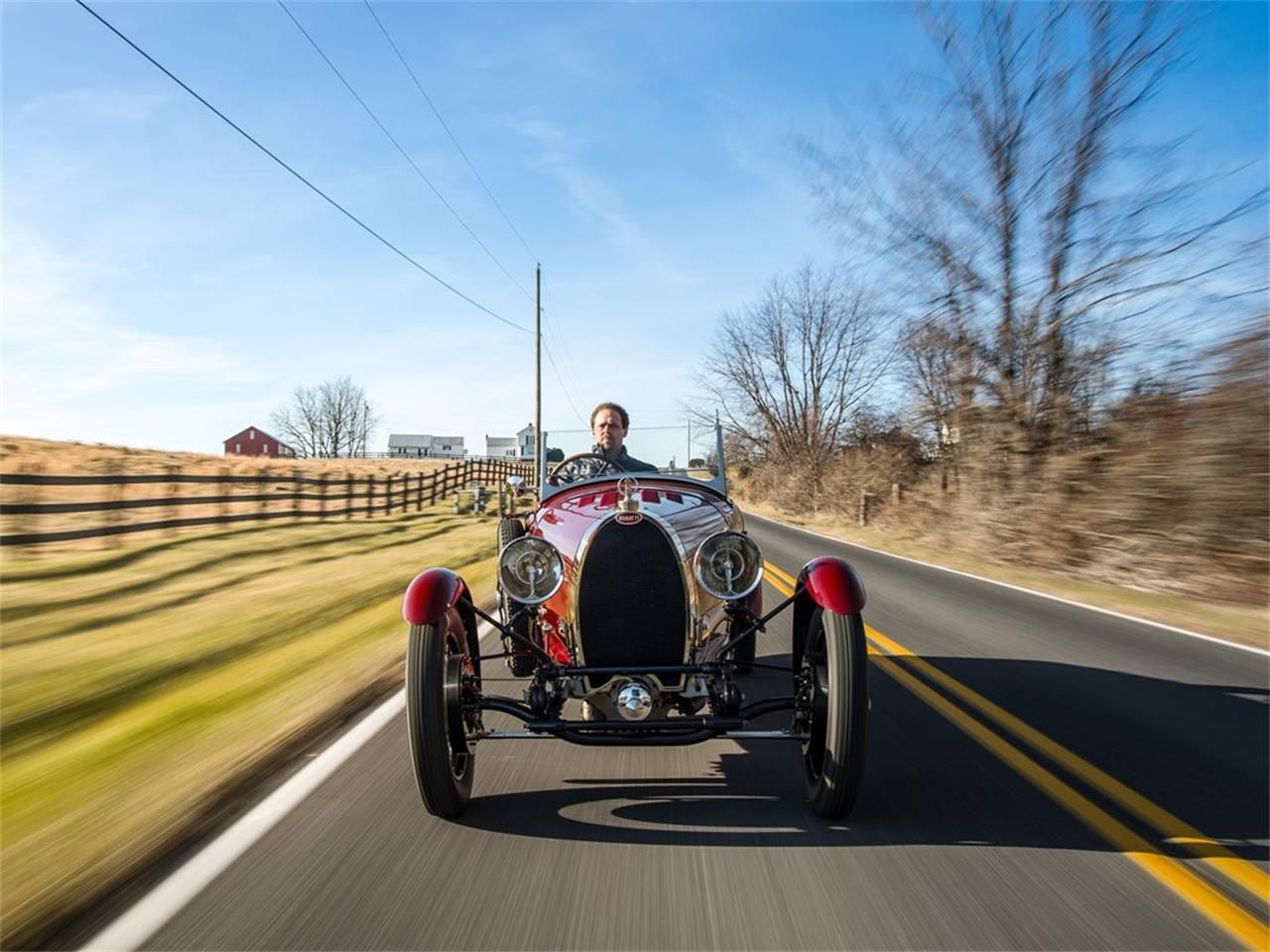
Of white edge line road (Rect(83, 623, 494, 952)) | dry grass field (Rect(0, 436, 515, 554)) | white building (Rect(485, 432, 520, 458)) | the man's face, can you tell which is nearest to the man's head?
the man's face

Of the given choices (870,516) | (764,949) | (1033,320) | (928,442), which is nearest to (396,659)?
(764,949)

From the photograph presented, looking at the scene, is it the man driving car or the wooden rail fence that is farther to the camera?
the wooden rail fence

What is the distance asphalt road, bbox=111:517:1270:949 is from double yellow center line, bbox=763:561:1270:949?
0.01 m

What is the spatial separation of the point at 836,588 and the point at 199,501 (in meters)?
15.6

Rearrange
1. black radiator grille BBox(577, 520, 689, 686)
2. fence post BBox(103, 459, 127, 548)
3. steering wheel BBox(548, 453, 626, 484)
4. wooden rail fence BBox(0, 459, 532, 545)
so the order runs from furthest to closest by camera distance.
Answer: fence post BBox(103, 459, 127, 548)
wooden rail fence BBox(0, 459, 532, 545)
steering wheel BBox(548, 453, 626, 484)
black radiator grille BBox(577, 520, 689, 686)

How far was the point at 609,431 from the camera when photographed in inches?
241

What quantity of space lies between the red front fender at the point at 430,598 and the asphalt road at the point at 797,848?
81 cm

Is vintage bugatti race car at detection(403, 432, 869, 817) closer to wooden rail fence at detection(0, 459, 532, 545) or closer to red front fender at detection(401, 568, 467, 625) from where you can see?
red front fender at detection(401, 568, 467, 625)

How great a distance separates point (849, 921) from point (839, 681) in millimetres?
961

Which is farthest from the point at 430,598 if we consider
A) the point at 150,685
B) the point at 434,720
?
the point at 150,685

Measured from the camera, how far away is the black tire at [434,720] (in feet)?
10.7

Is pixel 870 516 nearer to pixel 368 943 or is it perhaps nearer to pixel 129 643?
pixel 129 643

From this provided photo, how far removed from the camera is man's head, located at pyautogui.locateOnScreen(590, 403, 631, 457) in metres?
6.10

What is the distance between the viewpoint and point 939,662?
6363 mm
